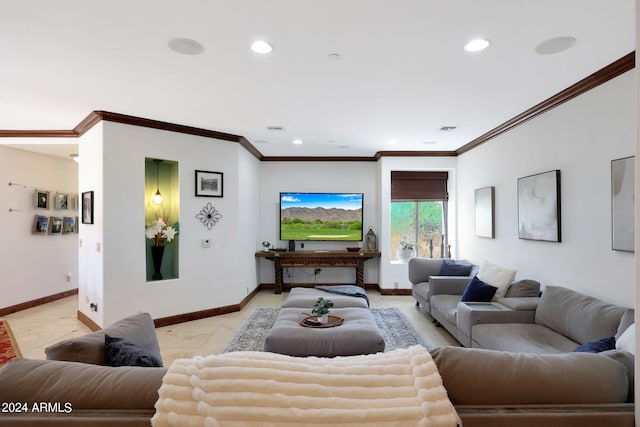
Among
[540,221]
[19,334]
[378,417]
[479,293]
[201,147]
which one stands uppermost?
[201,147]

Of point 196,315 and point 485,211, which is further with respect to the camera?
point 485,211

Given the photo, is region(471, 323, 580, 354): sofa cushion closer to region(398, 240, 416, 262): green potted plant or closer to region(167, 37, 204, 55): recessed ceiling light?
region(167, 37, 204, 55): recessed ceiling light

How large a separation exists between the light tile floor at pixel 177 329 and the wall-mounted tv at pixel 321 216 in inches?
60.6

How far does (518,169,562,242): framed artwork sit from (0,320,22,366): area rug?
5.61 m

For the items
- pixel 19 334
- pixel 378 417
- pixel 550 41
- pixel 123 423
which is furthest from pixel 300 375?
pixel 19 334

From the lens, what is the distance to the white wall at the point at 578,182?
2.64m

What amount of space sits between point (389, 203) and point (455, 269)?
5.90ft

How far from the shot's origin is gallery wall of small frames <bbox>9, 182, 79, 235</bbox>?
547cm

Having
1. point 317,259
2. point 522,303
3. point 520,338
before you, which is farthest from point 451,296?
point 317,259

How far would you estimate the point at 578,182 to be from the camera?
10.2ft

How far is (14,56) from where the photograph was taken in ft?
8.32

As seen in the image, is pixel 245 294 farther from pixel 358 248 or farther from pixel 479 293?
pixel 479 293

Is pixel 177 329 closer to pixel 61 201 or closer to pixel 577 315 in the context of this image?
pixel 61 201

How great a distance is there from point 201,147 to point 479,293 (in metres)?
4.03
